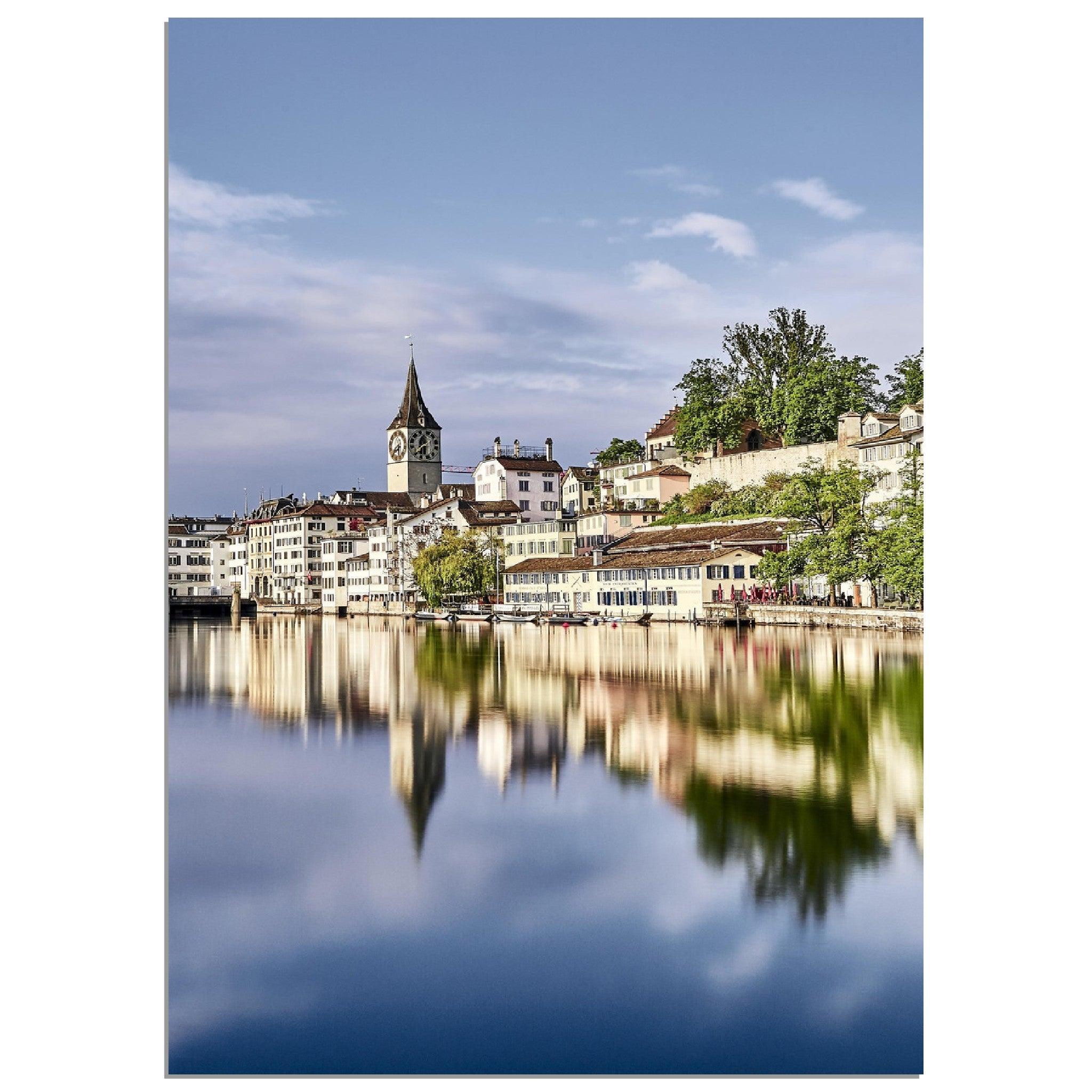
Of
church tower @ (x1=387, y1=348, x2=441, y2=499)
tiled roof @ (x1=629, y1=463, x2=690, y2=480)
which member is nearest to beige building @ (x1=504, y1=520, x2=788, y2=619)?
tiled roof @ (x1=629, y1=463, x2=690, y2=480)

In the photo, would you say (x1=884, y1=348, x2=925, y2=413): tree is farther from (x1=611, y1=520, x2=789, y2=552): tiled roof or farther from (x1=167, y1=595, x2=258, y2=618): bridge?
(x1=167, y1=595, x2=258, y2=618): bridge

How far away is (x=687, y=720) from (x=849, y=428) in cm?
1755

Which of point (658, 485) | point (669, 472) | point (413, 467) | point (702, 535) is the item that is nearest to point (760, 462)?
point (702, 535)

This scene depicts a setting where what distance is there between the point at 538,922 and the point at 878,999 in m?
1.77

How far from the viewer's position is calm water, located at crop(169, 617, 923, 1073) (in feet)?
15.5

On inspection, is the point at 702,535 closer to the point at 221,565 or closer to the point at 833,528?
the point at 833,528

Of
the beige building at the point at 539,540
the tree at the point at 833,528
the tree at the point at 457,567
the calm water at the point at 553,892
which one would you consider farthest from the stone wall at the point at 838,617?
the tree at the point at 457,567

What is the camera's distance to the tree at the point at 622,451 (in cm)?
4509

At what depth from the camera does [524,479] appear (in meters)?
50.8

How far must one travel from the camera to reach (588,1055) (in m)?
4.57

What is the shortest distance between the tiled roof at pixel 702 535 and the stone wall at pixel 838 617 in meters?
1.95
